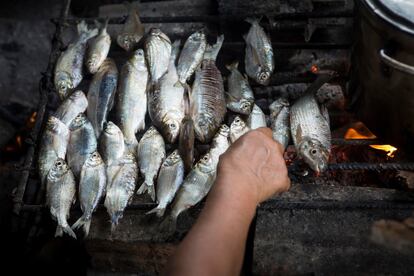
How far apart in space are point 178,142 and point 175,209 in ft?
2.09

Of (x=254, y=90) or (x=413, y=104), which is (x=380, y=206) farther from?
(x=254, y=90)

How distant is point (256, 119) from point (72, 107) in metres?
1.55

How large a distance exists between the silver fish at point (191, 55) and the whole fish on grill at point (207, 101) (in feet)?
0.22

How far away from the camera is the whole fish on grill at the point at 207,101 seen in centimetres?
355

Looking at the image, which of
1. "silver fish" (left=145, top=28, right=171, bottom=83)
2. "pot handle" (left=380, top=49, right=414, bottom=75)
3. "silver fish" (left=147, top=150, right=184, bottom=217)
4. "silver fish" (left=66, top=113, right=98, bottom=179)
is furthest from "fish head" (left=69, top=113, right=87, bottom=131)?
"pot handle" (left=380, top=49, right=414, bottom=75)

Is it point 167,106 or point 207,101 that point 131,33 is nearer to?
point 167,106

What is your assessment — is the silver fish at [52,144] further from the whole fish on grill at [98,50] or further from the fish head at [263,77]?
the fish head at [263,77]

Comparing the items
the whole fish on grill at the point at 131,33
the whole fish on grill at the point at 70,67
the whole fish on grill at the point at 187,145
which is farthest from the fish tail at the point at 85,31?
the whole fish on grill at the point at 187,145

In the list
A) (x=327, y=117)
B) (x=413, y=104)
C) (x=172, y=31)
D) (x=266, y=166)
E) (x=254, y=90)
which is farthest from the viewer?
(x=172, y=31)

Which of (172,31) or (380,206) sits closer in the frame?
(380,206)

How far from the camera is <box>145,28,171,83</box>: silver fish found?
3.96 meters

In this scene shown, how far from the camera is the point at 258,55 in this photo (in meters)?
3.97

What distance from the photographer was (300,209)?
312 centimetres

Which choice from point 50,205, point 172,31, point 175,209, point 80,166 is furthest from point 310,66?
point 50,205
